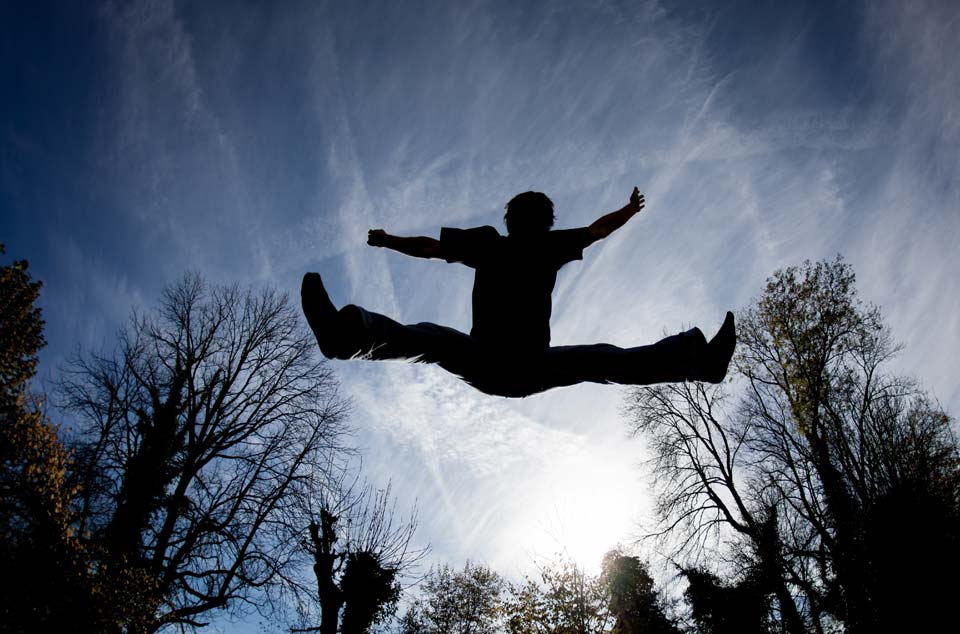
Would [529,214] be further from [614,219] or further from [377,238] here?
[377,238]

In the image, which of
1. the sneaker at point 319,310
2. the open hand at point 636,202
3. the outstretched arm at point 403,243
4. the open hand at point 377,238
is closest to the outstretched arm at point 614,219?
the open hand at point 636,202

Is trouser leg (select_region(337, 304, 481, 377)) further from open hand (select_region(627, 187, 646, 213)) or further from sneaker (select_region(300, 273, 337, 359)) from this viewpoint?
open hand (select_region(627, 187, 646, 213))

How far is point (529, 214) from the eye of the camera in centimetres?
296

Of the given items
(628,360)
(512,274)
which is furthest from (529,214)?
(628,360)

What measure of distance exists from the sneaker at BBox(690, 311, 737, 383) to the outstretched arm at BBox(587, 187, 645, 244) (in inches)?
34.2

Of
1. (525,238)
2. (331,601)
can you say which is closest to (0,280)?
(331,601)

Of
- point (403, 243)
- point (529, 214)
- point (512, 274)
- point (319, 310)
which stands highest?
point (529, 214)

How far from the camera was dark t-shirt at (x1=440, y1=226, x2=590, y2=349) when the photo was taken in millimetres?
2617

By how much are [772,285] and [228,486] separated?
64.5 feet

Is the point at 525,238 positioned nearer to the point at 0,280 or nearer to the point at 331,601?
the point at 331,601

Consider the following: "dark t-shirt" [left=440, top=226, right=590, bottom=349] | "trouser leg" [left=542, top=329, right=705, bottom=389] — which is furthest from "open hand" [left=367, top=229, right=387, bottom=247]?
"trouser leg" [left=542, top=329, right=705, bottom=389]

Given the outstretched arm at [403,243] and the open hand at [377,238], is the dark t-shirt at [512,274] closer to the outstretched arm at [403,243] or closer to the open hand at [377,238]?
the outstretched arm at [403,243]

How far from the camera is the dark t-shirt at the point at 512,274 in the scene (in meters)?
2.62

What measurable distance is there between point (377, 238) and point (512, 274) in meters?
0.86
